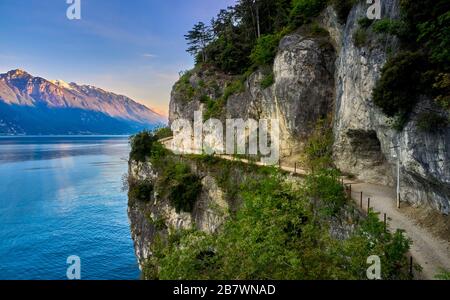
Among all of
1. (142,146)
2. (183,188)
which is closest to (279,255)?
(183,188)

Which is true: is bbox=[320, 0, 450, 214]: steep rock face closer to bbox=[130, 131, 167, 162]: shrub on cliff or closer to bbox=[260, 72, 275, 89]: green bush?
bbox=[260, 72, 275, 89]: green bush

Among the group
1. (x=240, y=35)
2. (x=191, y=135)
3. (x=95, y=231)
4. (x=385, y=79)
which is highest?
(x=240, y=35)

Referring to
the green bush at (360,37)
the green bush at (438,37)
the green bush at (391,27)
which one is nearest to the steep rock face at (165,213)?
the green bush at (360,37)

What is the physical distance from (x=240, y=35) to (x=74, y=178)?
204 ft

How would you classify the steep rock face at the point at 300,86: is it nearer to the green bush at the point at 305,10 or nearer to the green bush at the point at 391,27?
the green bush at the point at 305,10

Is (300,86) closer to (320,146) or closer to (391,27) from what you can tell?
(320,146)

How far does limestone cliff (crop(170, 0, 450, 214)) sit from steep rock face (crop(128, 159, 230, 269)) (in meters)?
7.41

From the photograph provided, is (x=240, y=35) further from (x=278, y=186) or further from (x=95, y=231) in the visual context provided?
(x=95, y=231)

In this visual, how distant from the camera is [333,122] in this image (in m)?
27.9

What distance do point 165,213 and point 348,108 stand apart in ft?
74.4

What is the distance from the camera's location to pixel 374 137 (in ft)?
77.6

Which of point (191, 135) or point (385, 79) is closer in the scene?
point (385, 79)
